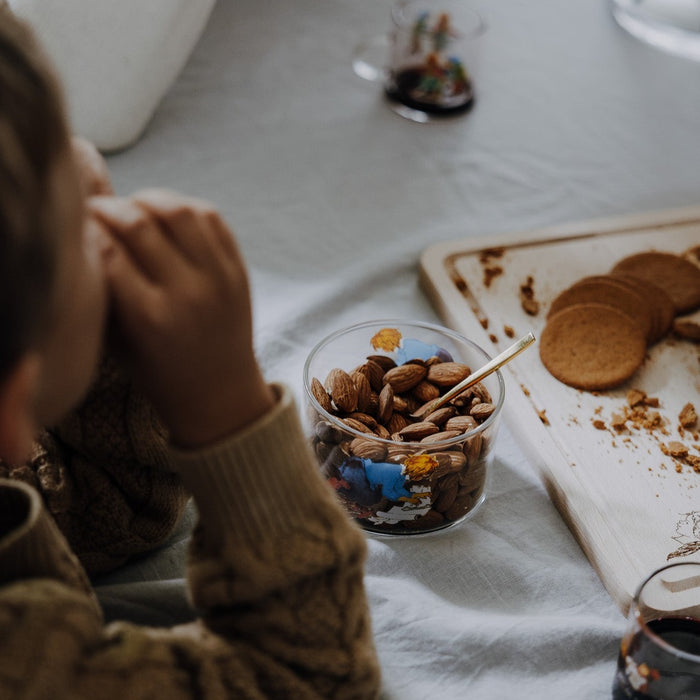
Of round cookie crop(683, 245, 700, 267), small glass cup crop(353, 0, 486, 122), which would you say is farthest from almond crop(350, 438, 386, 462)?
small glass cup crop(353, 0, 486, 122)

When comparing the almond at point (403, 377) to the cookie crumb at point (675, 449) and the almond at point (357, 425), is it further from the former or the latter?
the cookie crumb at point (675, 449)

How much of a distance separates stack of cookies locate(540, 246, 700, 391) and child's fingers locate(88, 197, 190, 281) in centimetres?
47

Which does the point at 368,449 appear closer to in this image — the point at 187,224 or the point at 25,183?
the point at 187,224

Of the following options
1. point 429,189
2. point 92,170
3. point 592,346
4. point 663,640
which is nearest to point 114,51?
point 429,189

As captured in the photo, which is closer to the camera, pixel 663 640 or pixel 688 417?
pixel 663 640

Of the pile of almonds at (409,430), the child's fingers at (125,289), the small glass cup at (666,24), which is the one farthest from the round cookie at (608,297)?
the small glass cup at (666,24)

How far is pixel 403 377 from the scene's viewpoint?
2.38 feet

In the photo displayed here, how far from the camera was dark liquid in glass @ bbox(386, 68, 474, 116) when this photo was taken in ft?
3.94

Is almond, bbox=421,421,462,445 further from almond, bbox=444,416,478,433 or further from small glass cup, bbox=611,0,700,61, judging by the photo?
small glass cup, bbox=611,0,700,61

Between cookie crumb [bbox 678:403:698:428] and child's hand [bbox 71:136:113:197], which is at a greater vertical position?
child's hand [bbox 71:136:113:197]

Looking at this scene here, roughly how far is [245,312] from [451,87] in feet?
2.75

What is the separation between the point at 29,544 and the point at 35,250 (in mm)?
205

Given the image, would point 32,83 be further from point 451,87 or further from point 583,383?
point 451,87

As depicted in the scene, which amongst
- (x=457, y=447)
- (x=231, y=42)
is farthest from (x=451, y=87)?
(x=457, y=447)
